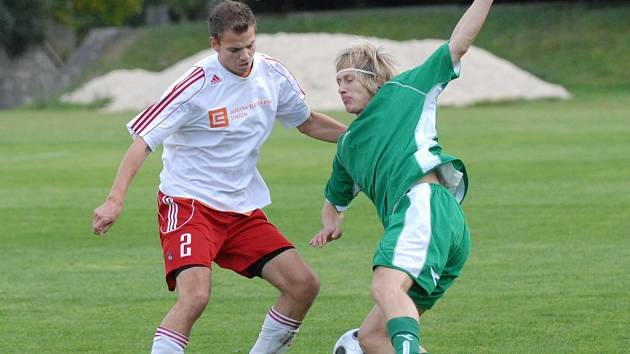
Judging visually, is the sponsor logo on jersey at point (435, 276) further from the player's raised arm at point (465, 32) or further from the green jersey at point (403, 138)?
the player's raised arm at point (465, 32)

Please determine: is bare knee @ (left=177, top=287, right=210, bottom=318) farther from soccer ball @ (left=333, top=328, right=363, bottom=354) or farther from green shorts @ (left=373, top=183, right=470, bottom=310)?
green shorts @ (left=373, top=183, right=470, bottom=310)

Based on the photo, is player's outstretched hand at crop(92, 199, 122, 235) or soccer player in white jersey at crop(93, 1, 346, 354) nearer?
player's outstretched hand at crop(92, 199, 122, 235)

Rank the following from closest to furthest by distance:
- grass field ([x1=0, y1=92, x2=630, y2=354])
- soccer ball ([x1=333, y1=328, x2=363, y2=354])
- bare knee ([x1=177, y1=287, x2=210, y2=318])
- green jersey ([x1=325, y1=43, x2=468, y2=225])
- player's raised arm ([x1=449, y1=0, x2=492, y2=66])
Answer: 1. green jersey ([x1=325, y1=43, x2=468, y2=225])
2. player's raised arm ([x1=449, y1=0, x2=492, y2=66])
3. soccer ball ([x1=333, y1=328, x2=363, y2=354])
4. bare knee ([x1=177, y1=287, x2=210, y2=318])
5. grass field ([x1=0, y1=92, x2=630, y2=354])

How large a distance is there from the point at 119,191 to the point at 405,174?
1.51m

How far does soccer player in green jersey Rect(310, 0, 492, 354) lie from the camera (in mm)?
5996

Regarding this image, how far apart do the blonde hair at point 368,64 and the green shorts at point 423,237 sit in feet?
2.07

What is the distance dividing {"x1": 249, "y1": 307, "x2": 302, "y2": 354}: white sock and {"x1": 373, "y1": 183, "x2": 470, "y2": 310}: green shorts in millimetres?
1300

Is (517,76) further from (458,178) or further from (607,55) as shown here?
(458,178)

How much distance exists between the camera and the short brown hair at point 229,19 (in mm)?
6852

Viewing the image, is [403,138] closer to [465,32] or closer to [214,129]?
[465,32]

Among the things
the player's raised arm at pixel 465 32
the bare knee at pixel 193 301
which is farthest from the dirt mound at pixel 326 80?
the player's raised arm at pixel 465 32

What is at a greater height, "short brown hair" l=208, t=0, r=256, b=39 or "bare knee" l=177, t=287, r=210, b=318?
"short brown hair" l=208, t=0, r=256, b=39

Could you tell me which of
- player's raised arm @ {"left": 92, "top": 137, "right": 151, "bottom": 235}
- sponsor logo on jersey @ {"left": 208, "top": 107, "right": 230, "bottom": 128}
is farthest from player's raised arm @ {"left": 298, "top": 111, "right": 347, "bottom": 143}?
player's raised arm @ {"left": 92, "top": 137, "right": 151, "bottom": 235}

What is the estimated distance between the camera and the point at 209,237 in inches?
279
